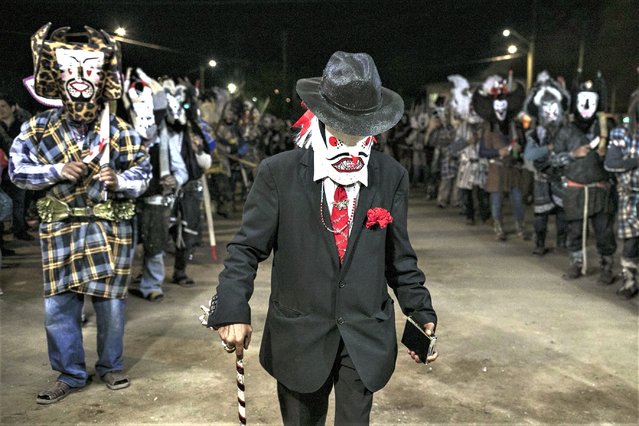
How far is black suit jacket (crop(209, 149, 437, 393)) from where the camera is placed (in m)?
2.80

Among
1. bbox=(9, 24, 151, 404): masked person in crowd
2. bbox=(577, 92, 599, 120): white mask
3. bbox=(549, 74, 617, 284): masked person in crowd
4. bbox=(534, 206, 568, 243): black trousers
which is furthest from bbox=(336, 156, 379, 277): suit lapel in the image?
bbox=(534, 206, 568, 243): black trousers

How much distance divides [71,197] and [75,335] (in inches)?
34.9

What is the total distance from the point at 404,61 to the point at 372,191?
31.6 meters

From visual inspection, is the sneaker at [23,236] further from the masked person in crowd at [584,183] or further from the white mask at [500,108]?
the masked person in crowd at [584,183]

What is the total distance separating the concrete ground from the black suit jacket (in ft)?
5.05

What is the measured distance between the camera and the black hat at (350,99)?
2703 millimetres

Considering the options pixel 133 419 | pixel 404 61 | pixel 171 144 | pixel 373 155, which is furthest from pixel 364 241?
pixel 404 61

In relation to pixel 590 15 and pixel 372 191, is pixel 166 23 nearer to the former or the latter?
pixel 590 15

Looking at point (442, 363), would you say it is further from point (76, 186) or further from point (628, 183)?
point (628, 183)

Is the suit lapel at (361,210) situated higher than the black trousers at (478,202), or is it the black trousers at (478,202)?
the suit lapel at (361,210)

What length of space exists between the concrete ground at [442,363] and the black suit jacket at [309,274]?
1541mm

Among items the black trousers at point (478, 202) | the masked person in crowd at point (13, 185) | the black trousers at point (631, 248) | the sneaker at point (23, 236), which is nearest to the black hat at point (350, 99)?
the black trousers at point (631, 248)

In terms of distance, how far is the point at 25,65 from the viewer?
11.8 metres

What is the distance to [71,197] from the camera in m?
4.52
